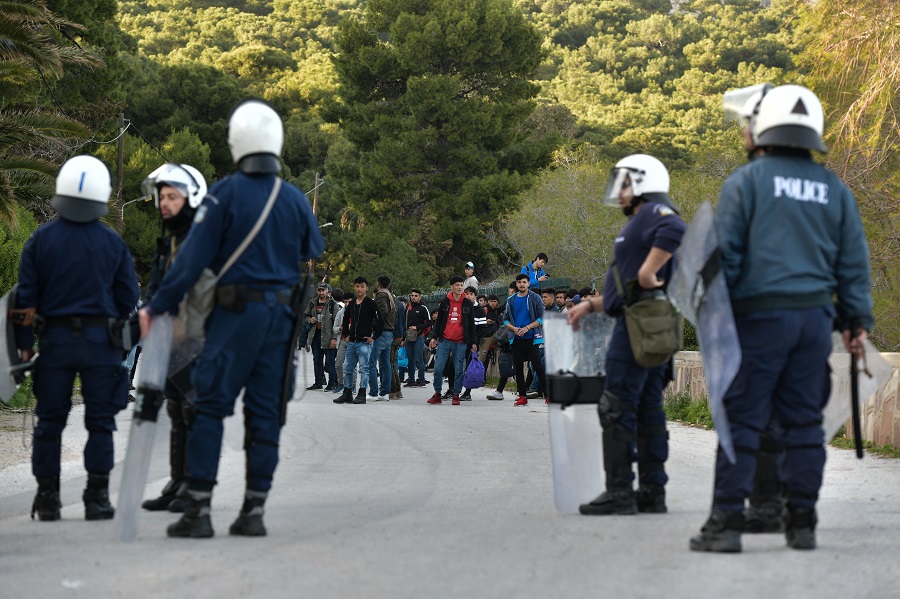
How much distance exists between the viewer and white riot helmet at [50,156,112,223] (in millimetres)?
7191

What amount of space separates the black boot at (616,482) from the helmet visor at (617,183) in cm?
131

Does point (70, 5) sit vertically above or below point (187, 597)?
above

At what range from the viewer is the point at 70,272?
7.10m

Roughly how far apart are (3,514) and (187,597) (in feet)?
10.0

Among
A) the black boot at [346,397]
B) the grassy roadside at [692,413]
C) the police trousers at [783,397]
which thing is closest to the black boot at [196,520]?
the police trousers at [783,397]

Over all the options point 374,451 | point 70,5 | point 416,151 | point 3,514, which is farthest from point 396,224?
point 3,514

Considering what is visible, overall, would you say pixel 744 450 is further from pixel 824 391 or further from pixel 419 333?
pixel 419 333

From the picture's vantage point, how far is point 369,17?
53.1 m

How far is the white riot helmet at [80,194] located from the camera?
719 centimetres

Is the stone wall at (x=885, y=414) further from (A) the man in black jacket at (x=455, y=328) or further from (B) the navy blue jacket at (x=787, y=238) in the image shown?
(A) the man in black jacket at (x=455, y=328)

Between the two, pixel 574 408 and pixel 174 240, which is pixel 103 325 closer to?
pixel 174 240

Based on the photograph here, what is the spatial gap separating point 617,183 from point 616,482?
1681 mm

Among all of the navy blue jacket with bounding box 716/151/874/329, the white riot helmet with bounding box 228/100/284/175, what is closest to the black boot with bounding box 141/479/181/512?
the white riot helmet with bounding box 228/100/284/175

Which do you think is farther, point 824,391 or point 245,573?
point 824,391
